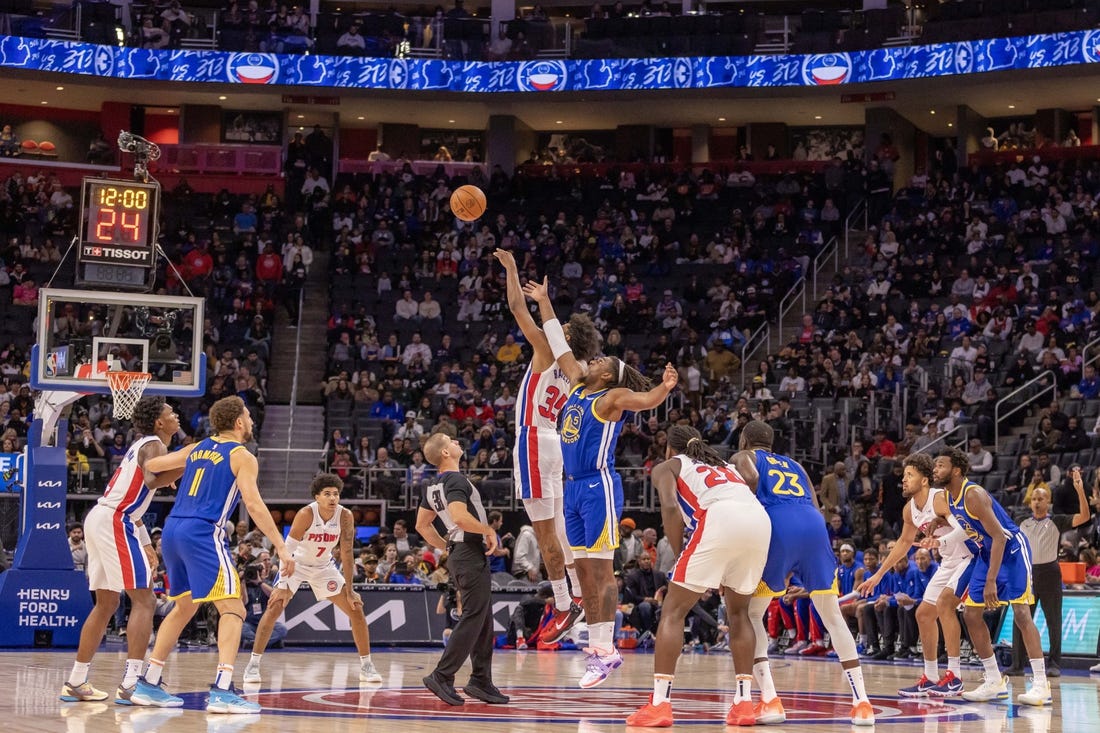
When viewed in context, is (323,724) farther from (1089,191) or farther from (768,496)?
(1089,191)

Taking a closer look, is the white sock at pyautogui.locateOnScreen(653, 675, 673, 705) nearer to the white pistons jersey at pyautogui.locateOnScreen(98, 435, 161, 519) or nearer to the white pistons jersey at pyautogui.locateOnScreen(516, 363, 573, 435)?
the white pistons jersey at pyautogui.locateOnScreen(516, 363, 573, 435)

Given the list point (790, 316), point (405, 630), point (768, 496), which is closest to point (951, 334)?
point (790, 316)

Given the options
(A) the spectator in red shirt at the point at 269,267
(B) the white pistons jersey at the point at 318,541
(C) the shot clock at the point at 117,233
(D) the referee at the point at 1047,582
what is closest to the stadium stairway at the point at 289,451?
(A) the spectator in red shirt at the point at 269,267

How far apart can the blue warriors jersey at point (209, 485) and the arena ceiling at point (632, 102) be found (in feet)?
85.9

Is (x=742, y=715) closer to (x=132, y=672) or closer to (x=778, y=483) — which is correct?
(x=778, y=483)

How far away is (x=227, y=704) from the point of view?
11.0 metres

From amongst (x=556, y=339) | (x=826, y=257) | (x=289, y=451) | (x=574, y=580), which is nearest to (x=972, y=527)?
(x=574, y=580)

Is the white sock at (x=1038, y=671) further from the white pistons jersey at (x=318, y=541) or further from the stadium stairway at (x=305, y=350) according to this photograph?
the stadium stairway at (x=305, y=350)

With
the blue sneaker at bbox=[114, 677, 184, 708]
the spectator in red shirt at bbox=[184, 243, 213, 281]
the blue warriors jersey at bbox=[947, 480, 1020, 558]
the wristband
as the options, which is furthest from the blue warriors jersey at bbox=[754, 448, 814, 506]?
the spectator in red shirt at bbox=[184, 243, 213, 281]

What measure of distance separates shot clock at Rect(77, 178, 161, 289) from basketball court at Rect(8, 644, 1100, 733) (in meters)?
4.41

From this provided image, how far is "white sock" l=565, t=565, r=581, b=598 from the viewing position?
1228 cm

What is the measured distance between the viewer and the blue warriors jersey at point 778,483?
1102 centimetres

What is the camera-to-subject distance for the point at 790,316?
3275cm

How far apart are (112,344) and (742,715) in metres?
10.2
